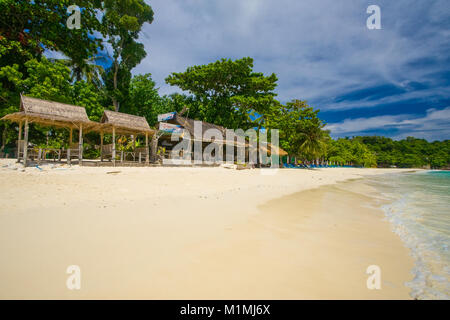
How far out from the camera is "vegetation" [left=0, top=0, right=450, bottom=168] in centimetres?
1580

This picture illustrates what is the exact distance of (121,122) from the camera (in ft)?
45.3

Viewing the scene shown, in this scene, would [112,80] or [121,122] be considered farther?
[112,80]

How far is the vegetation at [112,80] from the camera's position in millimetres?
15797

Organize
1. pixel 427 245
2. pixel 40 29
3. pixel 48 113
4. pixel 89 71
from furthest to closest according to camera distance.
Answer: pixel 89 71
pixel 40 29
pixel 48 113
pixel 427 245

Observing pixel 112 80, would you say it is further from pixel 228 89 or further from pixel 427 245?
pixel 427 245

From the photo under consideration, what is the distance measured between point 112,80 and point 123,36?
568cm

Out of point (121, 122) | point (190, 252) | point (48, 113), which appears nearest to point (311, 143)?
point (121, 122)

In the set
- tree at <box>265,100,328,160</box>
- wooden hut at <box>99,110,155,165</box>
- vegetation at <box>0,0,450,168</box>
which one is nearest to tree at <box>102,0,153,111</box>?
vegetation at <box>0,0,450,168</box>

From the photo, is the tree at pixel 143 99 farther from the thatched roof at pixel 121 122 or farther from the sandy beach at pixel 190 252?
the sandy beach at pixel 190 252

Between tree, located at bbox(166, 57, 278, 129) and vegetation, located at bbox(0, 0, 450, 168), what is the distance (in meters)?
0.12

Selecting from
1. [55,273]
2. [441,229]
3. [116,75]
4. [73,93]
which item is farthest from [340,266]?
[116,75]

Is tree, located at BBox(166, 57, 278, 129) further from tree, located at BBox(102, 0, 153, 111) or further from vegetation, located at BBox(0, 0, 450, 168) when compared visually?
tree, located at BBox(102, 0, 153, 111)

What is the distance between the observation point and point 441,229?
13.7ft
